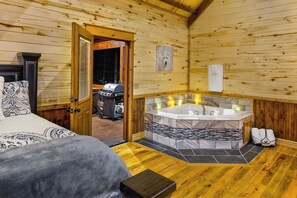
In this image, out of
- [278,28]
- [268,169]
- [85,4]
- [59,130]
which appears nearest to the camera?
[59,130]

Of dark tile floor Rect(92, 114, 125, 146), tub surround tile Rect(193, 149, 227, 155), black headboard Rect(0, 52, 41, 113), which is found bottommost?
tub surround tile Rect(193, 149, 227, 155)

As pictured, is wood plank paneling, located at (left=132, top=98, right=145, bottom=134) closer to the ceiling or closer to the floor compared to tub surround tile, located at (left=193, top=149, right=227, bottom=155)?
closer to the ceiling

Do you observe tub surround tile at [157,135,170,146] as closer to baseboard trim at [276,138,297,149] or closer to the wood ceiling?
baseboard trim at [276,138,297,149]

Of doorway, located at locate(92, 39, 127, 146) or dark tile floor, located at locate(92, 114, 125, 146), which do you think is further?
doorway, located at locate(92, 39, 127, 146)

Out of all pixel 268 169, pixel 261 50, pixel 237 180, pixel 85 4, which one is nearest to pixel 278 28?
pixel 261 50

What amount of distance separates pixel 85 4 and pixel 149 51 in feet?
5.17

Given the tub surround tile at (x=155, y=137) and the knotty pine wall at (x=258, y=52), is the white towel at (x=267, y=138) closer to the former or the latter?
the knotty pine wall at (x=258, y=52)

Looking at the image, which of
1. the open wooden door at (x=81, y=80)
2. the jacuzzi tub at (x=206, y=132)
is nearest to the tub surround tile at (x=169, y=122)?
the jacuzzi tub at (x=206, y=132)

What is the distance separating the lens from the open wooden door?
253 cm

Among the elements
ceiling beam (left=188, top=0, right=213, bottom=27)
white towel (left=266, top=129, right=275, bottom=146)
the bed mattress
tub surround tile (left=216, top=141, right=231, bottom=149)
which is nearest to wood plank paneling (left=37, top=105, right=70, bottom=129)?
the bed mattress

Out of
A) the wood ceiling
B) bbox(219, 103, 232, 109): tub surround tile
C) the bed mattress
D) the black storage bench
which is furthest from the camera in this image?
bbox(219, 103, 232, 109): tub surround tile

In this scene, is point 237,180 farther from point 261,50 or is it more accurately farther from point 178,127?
point 261,50

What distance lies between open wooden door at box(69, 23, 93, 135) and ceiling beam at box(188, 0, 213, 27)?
119 inches

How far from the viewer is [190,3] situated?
488cm
